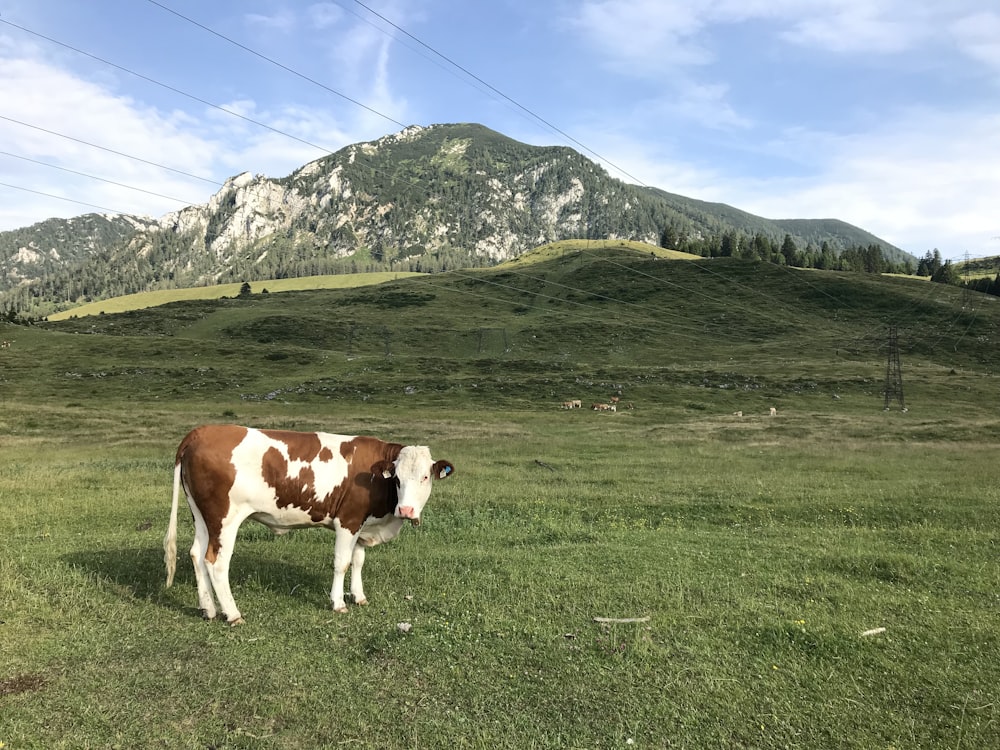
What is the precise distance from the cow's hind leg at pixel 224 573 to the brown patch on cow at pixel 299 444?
1447 millimetres

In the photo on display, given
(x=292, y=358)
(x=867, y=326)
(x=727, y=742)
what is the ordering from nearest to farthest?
(x=727, y=742) < (x=292, y=358) < (x=867, y=326)

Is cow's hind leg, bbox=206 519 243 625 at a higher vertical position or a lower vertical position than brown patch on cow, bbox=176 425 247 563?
lower

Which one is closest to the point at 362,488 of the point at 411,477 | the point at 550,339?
the point at 411,477

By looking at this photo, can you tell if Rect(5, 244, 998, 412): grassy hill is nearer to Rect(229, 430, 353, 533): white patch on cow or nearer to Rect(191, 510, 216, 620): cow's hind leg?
Rect(229, 430, 353, 533): white patch on cow

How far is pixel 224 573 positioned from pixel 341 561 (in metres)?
1.88

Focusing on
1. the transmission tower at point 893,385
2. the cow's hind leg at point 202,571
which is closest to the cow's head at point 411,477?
the cow's hind leg at point 202,571

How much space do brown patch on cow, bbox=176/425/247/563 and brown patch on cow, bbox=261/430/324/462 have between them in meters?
0.84

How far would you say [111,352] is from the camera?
9562 centimetres

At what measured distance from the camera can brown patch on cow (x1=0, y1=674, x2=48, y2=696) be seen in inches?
279

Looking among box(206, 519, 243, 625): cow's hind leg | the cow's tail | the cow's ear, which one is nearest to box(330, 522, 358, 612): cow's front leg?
box(206, 519, 243, 625): cow's hind leg

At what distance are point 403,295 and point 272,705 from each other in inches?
6592

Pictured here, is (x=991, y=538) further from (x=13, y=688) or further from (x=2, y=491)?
(x=2, y=491)

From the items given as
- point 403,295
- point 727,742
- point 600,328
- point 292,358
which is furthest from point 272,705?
point 403,295

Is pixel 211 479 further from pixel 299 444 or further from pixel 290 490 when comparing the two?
pixel 299 444
